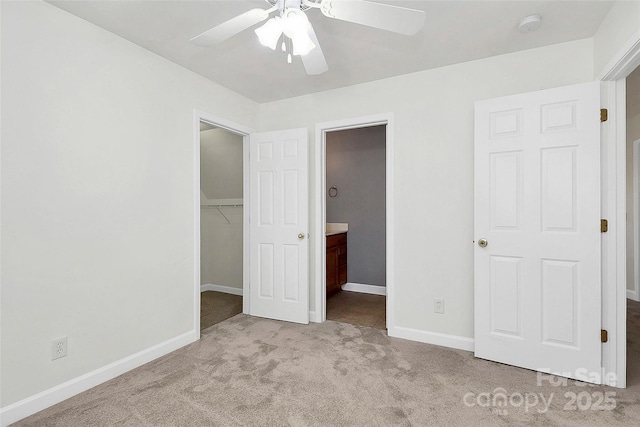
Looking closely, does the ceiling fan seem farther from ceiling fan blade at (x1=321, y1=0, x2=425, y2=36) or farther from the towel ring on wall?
the towel ring on wall

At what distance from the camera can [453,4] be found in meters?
1.94

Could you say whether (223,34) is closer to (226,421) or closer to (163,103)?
(163,103)

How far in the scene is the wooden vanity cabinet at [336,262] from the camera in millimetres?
4348

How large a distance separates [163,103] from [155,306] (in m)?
1.66

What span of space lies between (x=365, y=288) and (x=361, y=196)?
1377 millimetres

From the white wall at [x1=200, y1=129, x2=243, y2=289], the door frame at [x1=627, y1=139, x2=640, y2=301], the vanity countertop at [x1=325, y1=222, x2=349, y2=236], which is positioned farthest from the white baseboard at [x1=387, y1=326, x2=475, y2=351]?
the door frame at [x1=627, y1=139, x2=640, y2=301]

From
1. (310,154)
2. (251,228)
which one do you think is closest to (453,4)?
(310,154)

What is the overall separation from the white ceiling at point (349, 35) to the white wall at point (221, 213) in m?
1.34

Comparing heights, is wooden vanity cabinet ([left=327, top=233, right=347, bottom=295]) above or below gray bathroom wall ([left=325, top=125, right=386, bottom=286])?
below

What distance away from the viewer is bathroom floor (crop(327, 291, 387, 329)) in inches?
135

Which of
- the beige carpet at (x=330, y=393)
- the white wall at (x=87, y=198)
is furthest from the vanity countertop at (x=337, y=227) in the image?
the white wall at (x=87, y=198)

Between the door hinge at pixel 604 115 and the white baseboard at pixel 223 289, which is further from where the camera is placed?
the white baseboard at pixel 223 289

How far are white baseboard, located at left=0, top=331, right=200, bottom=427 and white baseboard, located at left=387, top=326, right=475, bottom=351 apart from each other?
1916mm

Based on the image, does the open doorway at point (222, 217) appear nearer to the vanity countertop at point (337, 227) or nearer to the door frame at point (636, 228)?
the vanity countertop at point (337, 227)
